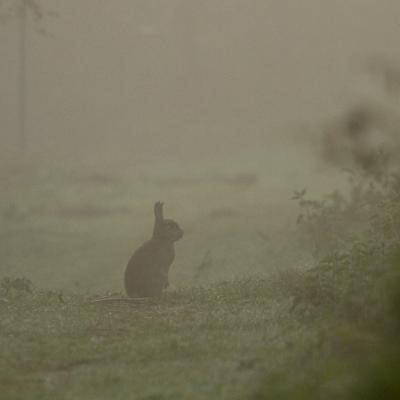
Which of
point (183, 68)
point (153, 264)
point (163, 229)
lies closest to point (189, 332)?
point (153, 264)

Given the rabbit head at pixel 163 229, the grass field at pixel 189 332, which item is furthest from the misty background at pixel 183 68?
the rabbit head at pixel 163 229

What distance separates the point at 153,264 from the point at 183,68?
A: 84128mm

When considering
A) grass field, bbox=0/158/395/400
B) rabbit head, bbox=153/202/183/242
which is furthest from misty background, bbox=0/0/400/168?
rabbit head, bbox=153/202/183/242

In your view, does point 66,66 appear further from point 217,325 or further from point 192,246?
point 217,325

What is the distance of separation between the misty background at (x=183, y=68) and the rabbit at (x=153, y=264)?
49720 millimetres

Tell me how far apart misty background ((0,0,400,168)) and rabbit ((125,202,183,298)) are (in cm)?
4972

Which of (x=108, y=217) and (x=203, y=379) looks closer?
(x=203, y=379)

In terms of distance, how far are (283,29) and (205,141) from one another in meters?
39.2

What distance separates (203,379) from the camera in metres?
8.31

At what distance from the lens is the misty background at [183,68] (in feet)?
254

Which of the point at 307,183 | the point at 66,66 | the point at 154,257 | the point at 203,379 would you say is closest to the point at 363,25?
the point at 66,66

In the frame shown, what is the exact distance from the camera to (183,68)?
97875 millimetres

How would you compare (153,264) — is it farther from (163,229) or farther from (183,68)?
(183,68)

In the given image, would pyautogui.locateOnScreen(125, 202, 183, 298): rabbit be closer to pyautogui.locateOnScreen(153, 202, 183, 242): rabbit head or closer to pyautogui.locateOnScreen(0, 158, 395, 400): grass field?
pyautogui.locateOnScreen(153, 202, 183, 242): rabbit head
